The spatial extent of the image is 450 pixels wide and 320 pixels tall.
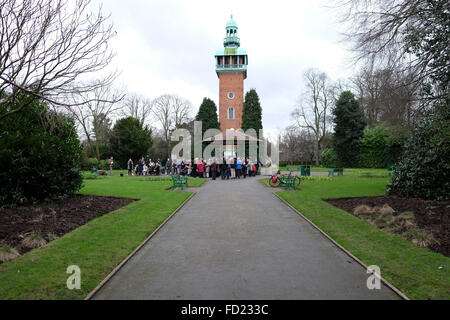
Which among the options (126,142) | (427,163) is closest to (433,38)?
(427,163)

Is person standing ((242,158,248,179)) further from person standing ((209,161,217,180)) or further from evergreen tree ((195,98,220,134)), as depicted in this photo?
evergreen tree ((195,98,220,134))

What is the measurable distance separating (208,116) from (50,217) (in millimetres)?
43650

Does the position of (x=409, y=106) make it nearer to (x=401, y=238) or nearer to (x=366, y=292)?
(x=401, y=238)

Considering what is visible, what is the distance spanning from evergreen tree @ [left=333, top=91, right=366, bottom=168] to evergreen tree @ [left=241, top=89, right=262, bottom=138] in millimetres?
12183

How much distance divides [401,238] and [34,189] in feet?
36.4

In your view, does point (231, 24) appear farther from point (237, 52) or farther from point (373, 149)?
point (373, 149)

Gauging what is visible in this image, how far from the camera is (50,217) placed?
9.00 metres

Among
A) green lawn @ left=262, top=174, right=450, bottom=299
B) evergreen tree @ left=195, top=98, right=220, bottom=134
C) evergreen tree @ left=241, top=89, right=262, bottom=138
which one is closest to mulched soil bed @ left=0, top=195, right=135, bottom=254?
green lawn @ left=262, top=174, right=450, bottom=299

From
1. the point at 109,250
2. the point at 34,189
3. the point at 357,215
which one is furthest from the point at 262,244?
the point at 34,189

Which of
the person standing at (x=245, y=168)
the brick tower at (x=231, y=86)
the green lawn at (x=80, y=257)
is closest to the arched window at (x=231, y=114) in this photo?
the brick tower at (x=231, y=86)

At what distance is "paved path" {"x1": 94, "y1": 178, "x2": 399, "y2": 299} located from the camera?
4.12 metres

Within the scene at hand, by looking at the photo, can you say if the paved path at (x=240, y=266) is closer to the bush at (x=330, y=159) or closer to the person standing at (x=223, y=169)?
the person standing at (x=223, y=169)

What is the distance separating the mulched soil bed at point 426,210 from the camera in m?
6.78

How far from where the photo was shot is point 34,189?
10.9 metres
